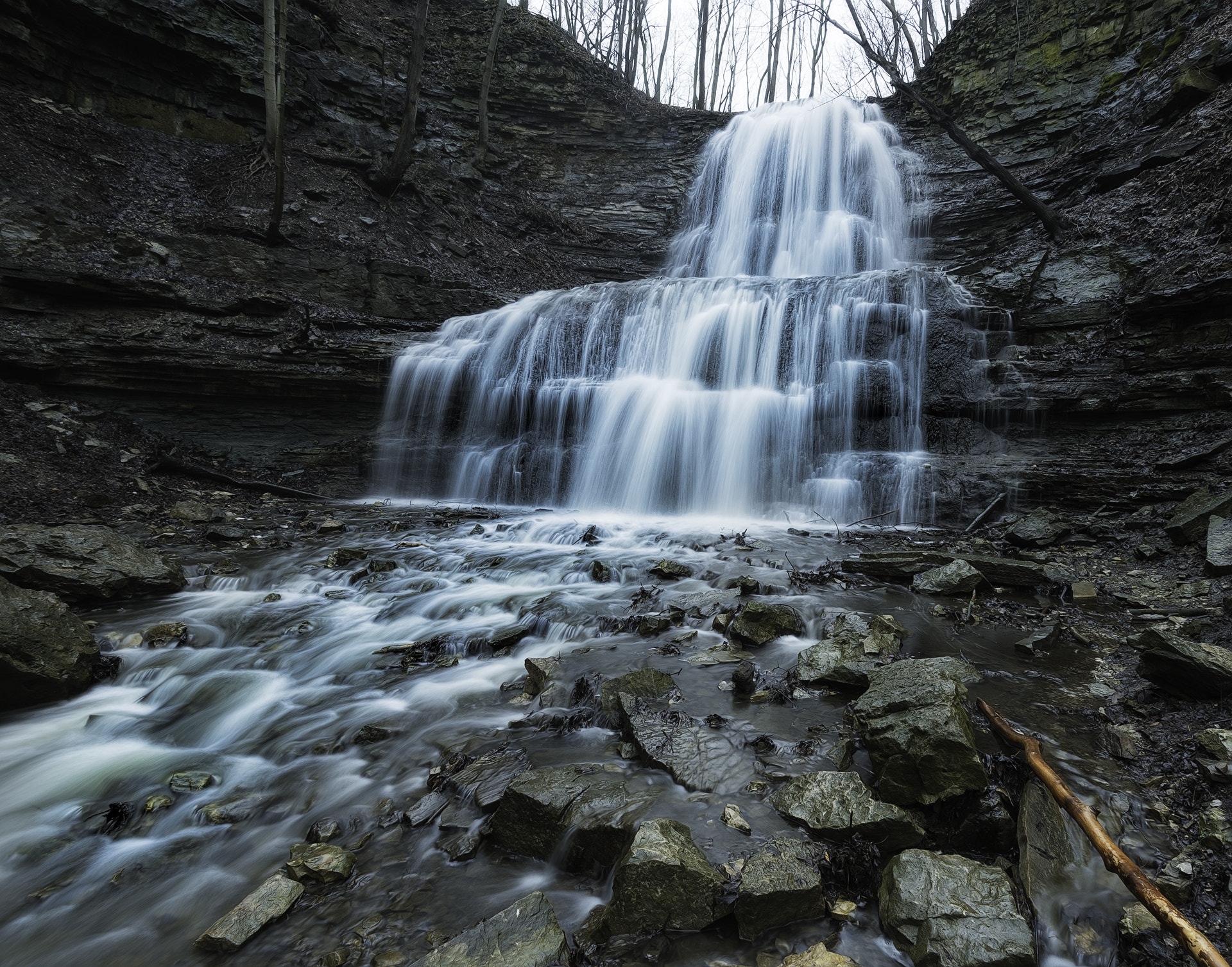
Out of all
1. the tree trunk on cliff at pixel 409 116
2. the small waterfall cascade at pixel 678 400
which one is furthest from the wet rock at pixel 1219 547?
the tree trunk on cliff at pixel 409 116

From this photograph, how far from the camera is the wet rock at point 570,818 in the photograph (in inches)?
85.5

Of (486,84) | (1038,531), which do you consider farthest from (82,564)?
(486,84)

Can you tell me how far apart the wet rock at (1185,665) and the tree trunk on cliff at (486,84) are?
62.4 ft

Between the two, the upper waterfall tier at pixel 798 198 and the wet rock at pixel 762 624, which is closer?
the wet rock at pixel 762 624

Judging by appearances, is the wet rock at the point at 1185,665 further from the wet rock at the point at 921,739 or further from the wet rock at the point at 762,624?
the wet rock at the point at 762,624

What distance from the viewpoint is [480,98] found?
17.2 m

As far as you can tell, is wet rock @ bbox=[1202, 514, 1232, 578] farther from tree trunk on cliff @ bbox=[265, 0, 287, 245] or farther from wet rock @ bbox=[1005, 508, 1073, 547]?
tree trunk on cliff @ bbox=[265, 0, 287, 245]

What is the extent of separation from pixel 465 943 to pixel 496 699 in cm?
185

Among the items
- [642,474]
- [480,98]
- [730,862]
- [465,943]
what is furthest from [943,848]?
[480,98]

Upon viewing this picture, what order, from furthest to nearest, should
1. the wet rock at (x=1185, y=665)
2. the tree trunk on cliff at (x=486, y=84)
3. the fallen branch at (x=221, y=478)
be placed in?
the tree trunk on cliff at (x=486, y=84) < the fallen branch at (x=221, y=478) < the wet rock at (x=1185, y=665)

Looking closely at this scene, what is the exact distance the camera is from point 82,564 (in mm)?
4785

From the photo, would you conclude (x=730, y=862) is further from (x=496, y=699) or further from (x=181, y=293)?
(x=181, y=293)

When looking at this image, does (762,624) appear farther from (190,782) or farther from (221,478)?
(221,478)

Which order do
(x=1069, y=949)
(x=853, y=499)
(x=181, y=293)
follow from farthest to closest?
(x=181, y=293) < (x=853, y=499) < (x=1069, y=949)
